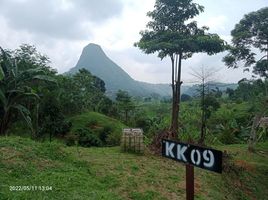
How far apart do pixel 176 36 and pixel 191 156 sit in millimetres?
9517

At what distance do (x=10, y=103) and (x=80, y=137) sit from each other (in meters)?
3.31

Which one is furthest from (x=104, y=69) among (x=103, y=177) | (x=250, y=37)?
(x=103, y=177)

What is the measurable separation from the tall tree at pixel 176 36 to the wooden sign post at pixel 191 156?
8.70 m

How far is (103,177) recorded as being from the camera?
7.21 m

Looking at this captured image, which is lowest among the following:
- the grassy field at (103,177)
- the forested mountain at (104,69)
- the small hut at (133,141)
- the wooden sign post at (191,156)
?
the grassy field at (103,177)

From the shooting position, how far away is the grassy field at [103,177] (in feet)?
20.3

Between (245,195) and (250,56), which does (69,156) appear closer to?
(245,195)

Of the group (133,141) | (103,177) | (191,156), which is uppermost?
(191,156)

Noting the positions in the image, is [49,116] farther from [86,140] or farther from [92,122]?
[92,122]

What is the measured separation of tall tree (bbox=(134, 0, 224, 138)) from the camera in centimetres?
1231

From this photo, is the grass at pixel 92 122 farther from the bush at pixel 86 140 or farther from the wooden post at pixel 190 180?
the wooden post at pixel 190 180
